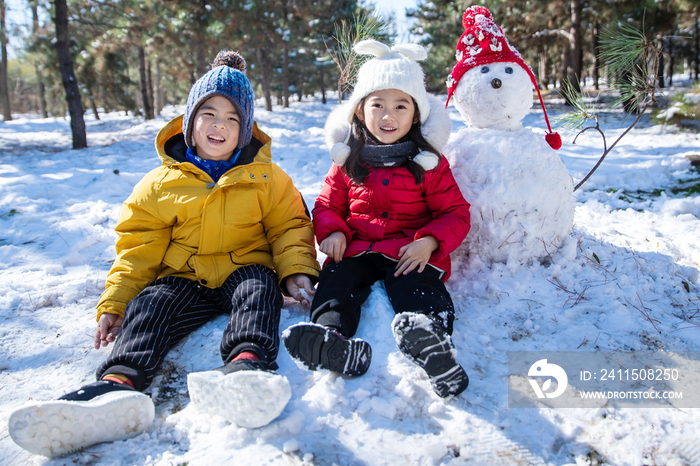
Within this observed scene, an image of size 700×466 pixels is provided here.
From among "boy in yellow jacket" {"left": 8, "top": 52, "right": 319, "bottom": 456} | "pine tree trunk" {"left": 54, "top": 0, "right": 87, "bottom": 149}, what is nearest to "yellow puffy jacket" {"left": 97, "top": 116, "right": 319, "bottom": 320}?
"boy in yellow jacket" {"left": 8, "top": 52, "right": 319, "bottom": 456}

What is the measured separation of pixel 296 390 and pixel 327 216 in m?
1.05

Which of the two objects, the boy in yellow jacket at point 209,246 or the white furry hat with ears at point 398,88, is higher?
the white furry hat with ears at point 398,88

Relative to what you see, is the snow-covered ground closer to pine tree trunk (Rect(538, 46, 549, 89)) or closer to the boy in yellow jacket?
the boy in yellow jacket

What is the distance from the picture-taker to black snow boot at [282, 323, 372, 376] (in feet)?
5.38

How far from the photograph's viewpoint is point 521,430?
4.81ft

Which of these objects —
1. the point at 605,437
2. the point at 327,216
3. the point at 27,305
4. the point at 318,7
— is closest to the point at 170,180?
the point at 327,216

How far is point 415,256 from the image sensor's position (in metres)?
2.08

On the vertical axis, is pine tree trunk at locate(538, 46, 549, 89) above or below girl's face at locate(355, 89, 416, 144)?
above

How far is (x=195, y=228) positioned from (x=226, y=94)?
0.76m

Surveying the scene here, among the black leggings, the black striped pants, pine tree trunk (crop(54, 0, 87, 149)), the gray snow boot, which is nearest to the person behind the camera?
the gray snow boot

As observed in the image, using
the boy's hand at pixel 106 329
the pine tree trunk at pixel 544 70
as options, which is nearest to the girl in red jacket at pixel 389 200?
the boy's hand at pixel 106 329

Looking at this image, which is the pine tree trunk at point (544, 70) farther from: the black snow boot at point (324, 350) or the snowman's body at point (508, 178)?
the black snow boot at point (324, 350)

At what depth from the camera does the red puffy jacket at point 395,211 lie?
227cm

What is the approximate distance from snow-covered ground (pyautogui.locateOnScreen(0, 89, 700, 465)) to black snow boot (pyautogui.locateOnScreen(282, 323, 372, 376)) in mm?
65
